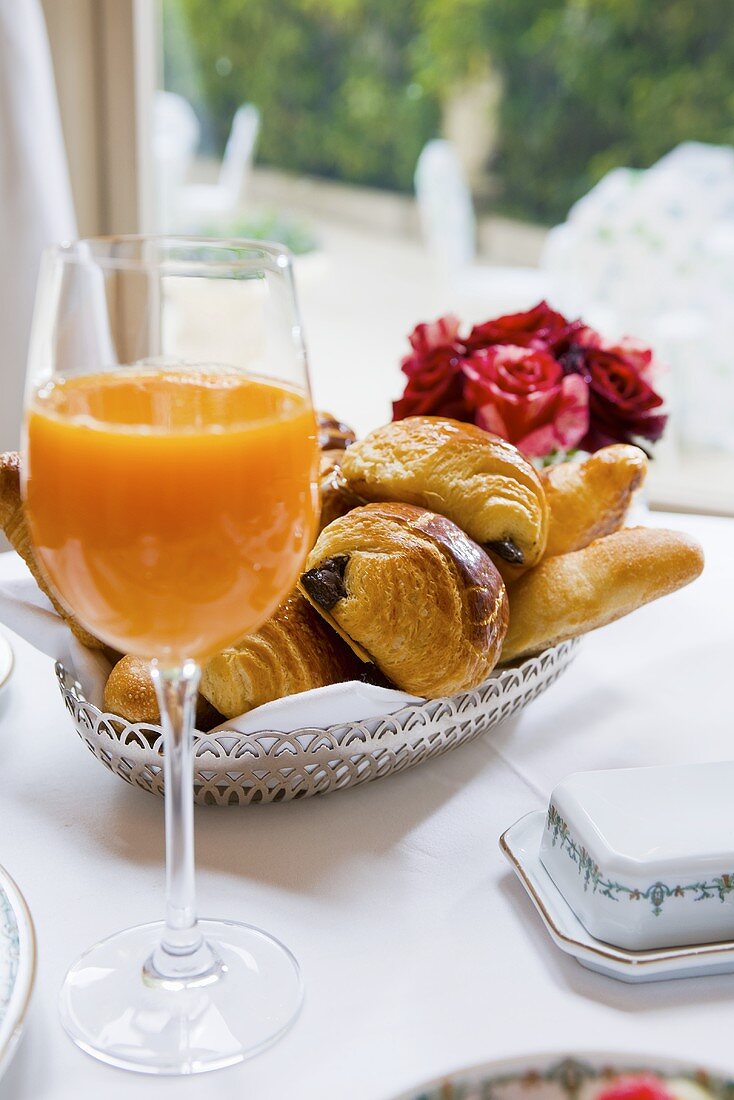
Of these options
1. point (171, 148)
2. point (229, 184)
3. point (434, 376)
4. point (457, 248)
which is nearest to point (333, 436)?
point (434, 376)

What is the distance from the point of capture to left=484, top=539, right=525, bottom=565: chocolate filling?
782 mm

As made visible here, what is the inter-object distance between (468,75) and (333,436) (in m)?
2.16

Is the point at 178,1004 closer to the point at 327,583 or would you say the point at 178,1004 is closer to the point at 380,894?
the point at 380,894

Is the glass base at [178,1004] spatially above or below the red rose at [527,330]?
below

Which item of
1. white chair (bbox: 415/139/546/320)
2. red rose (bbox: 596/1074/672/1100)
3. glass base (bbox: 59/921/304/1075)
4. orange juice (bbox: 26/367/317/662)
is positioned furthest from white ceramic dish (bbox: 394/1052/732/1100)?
white chair (bbox: 415/139/546/320)

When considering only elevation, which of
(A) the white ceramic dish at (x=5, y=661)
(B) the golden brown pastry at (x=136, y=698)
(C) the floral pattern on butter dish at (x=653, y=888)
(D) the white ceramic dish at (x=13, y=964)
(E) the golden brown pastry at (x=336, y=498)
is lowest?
(D) the white ceramic dish at (x=13, y=964)

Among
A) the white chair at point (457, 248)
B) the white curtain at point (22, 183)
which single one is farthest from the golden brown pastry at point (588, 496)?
the white chair at point (457, 248)

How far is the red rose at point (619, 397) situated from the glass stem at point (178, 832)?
1.99 ft

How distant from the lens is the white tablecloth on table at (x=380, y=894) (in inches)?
20.4

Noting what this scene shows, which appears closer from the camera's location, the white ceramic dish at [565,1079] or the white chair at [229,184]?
the white ceramic dish at [565,1079]

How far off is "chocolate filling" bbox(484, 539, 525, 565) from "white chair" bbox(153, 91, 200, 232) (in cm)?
214

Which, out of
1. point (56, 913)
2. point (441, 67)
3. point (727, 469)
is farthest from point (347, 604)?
point (727, 469)

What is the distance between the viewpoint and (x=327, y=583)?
2.28ft

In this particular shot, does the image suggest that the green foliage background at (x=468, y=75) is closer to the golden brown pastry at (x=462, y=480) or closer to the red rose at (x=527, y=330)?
the red rose at (x=527, y=330)
